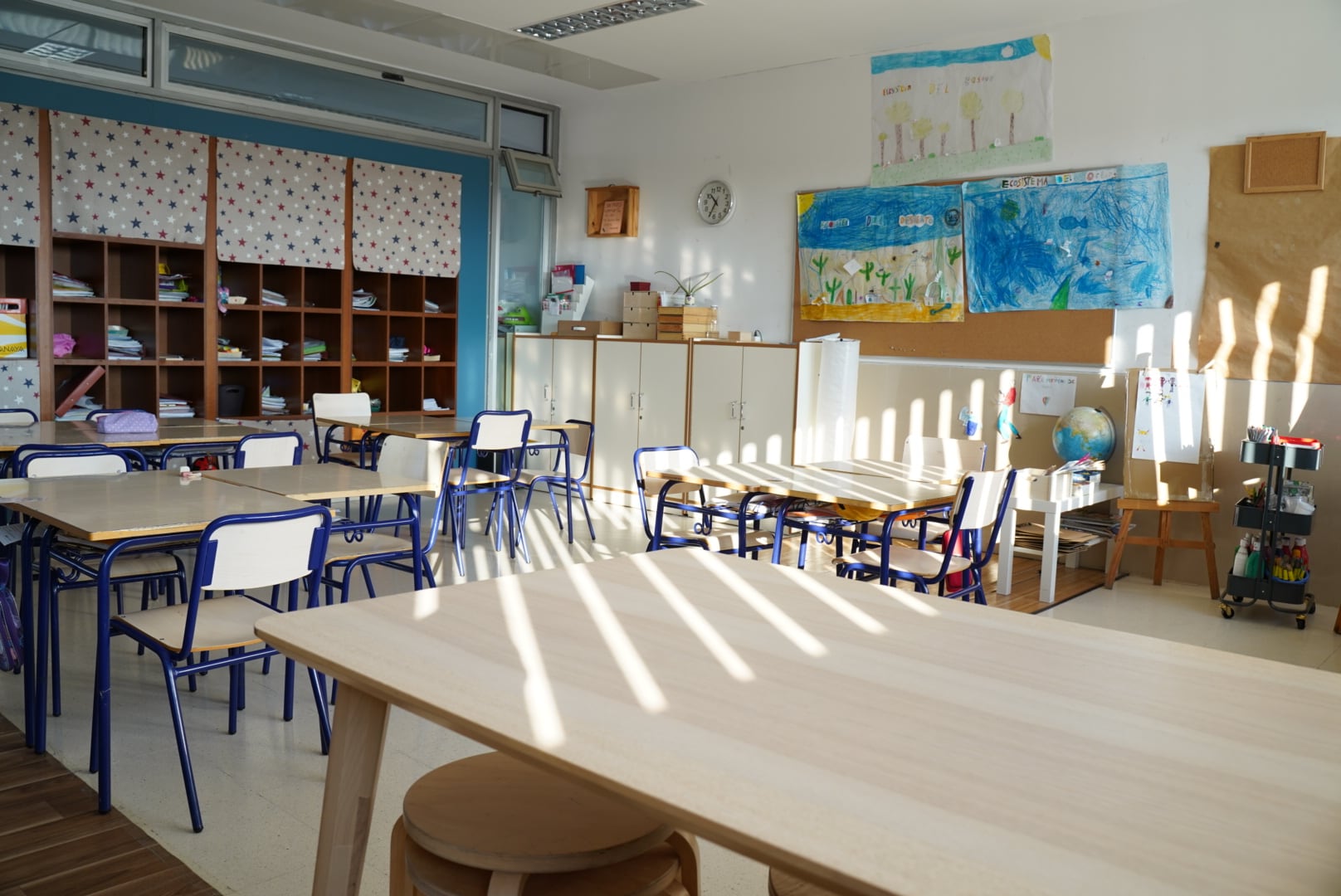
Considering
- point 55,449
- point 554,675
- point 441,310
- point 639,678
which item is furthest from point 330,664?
point 441,310

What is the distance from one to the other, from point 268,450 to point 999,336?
15.0ft

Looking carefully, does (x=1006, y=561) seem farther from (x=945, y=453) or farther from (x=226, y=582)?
(x=226, y=582)

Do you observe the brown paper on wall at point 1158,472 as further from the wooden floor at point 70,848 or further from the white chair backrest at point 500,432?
the wooden floor at point 70,848

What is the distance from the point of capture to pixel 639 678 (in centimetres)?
136

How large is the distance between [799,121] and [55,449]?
553cm

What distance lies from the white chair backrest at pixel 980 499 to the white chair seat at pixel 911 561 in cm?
20

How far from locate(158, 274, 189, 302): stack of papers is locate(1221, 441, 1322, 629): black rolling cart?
6.55 meters

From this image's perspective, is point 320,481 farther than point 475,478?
No

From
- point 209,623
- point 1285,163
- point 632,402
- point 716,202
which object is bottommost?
point 209,623

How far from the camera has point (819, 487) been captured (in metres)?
4.25

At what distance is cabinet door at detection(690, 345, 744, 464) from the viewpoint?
7.70m

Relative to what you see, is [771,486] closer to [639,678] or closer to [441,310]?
[639,678]

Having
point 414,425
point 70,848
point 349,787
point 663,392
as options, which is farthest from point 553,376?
point 349,787

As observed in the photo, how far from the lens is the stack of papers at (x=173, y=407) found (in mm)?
7254
